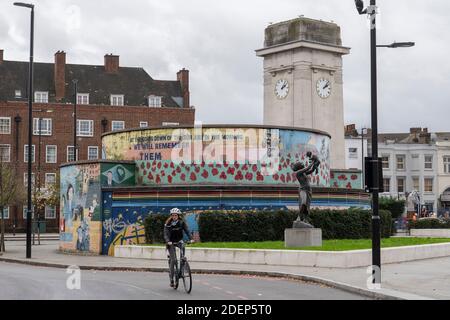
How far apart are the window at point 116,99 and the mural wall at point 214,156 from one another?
4491 cm

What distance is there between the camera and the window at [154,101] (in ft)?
270

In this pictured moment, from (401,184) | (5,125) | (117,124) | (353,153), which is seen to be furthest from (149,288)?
(401,184)

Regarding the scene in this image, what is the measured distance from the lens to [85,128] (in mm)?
79000

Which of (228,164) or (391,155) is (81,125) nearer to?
(391,155)

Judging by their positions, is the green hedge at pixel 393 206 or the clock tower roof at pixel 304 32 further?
the clock tower roof at pixel 304 32

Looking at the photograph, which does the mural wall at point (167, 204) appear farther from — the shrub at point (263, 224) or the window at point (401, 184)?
the window at point (401, 184)

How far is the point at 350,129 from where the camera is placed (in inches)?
3883

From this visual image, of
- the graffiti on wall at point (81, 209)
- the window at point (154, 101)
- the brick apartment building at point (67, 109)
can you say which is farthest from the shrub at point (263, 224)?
the window at point (154, 101)

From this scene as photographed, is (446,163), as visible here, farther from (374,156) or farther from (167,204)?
(374,156)

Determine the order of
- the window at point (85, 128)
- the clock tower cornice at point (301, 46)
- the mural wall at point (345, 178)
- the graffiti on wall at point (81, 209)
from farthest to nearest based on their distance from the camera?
the window at point (85, 128) → the clock tower cornice at point (301, 46) → the mural wall at point (345, 178) → the graffiti on wall at point (81, 209)

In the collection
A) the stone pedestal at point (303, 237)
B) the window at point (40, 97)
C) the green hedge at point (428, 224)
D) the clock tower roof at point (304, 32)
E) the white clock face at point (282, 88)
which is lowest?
the green hedge at point (428, 224)

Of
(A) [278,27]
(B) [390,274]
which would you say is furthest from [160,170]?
(A) [278,27]

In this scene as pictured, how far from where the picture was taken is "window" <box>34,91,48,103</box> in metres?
77.9

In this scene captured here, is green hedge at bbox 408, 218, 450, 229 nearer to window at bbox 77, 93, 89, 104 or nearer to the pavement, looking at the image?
the pavement
